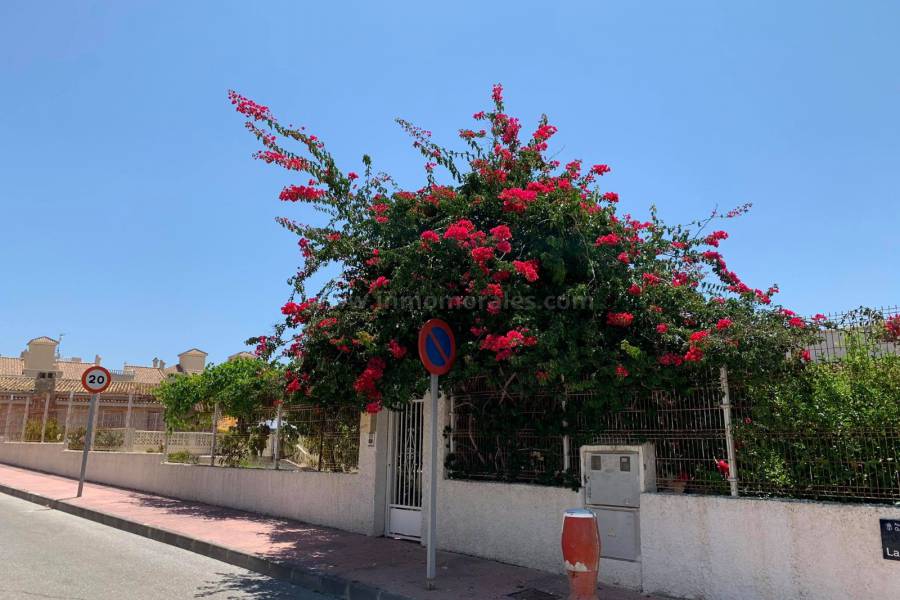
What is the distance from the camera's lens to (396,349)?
760 cm

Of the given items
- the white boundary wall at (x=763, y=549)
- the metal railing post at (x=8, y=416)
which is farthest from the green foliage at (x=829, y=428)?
the metal railing post at (x=8, y=416)

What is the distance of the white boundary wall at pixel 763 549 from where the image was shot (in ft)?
16.7

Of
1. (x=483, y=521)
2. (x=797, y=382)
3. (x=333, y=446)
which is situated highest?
(x=797, y=382)

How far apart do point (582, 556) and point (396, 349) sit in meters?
3.35

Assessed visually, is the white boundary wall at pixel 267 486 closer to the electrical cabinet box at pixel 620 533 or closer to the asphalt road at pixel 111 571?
the asphalt road at pixel 111 571

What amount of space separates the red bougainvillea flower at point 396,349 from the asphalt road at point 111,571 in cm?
279

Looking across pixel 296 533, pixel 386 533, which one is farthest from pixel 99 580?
pixel 386 533

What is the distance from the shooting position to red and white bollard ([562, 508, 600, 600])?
17.1ft

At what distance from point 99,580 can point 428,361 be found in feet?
14.6

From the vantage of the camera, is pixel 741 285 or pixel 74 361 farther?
pixel 74 361

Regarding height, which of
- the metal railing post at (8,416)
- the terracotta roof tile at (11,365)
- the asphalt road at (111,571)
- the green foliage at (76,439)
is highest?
the terracotta roof tile at (11,365)

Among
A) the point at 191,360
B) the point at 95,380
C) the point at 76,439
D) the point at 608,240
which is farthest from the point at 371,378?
the point at 191,360

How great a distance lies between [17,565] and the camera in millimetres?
7535

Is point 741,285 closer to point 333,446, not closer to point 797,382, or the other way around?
point 797,382
